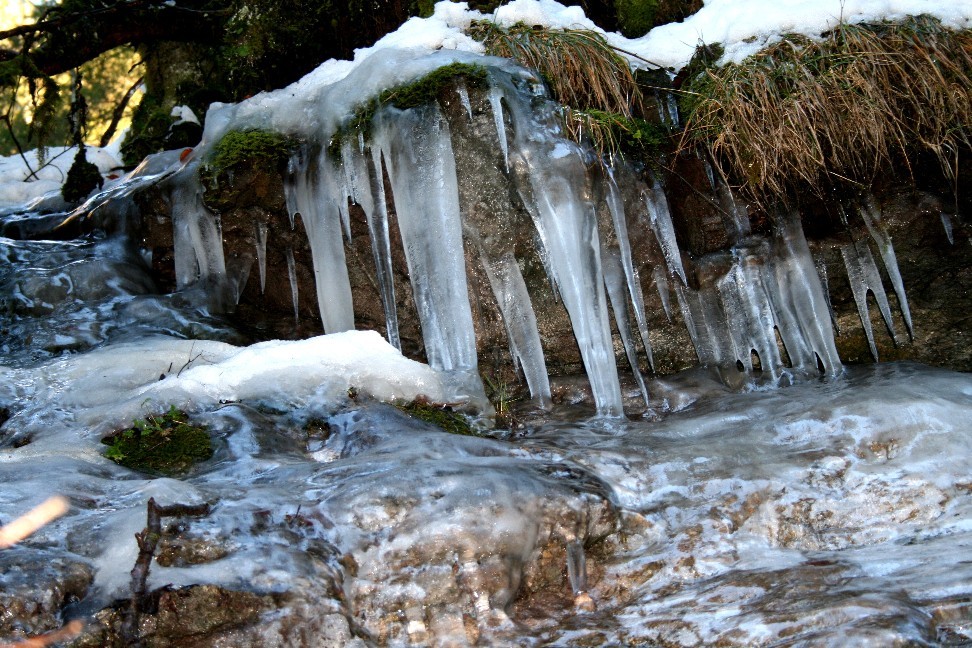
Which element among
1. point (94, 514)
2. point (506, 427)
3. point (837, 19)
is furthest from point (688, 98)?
point (94, 514)

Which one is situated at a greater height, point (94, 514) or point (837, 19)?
point (837, 19)

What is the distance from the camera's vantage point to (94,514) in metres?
2.65

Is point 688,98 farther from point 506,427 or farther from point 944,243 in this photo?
point 506,427

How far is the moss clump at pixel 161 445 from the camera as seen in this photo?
3.32 m

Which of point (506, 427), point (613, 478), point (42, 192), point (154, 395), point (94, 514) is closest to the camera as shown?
point (94, 514)

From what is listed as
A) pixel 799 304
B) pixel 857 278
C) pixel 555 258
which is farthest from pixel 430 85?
pixel 857 278

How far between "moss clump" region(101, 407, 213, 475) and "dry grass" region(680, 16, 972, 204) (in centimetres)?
293

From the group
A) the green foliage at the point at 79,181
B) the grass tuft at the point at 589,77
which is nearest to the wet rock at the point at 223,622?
the grass tuft at the point at 589,77

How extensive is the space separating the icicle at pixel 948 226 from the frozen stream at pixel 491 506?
0.75m

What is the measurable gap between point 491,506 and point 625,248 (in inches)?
87.9

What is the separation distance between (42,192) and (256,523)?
5328mm

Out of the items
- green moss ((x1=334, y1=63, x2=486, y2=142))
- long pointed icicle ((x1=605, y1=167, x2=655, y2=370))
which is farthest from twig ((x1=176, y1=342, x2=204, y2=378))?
long pointed icicle ((x1=605, y1=167, x2=655, y2=370))

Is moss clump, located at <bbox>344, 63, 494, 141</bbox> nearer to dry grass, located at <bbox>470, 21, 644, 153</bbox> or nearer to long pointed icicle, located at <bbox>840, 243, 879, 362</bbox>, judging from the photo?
dry grass, located at <bbox>470, 21, 644, 153</bbox>

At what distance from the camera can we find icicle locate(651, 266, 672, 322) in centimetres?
490
